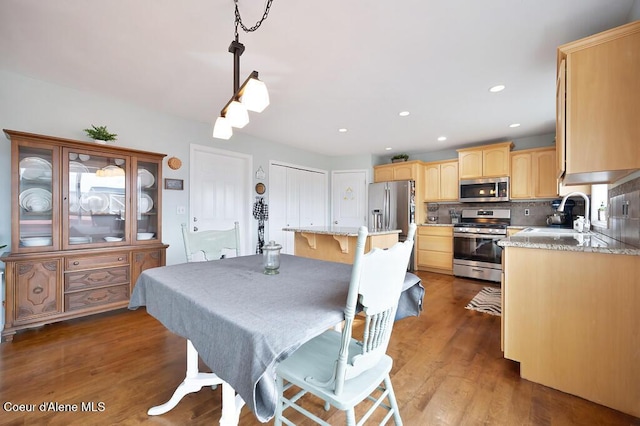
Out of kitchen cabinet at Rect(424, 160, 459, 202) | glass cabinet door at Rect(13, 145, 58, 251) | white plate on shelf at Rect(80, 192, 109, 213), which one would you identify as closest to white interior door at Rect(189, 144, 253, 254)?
white plate on shelf at Rect(80, 192, 109, 213)

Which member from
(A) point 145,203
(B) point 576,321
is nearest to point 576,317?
(B) point 576,321

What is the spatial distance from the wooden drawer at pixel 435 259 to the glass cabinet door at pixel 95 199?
4559mm

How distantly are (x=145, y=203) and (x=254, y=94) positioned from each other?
238 centimetres

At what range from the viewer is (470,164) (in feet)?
15.0

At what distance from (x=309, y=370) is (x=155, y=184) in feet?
9.62

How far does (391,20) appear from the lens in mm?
1727

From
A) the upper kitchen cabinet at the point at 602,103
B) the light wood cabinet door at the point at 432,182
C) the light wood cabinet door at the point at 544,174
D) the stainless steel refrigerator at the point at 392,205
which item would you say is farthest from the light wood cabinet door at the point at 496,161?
the upper kitchen cabinet at the point at 602,103

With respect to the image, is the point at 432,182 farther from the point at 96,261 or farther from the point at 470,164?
the point at 96,261

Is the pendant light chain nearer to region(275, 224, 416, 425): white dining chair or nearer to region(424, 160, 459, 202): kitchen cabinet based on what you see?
region(275, 224, 416, 425): white dining chair

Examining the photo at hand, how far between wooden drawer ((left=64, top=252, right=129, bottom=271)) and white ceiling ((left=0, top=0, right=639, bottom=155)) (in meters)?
1.69

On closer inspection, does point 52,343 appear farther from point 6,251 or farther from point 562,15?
point 562,15

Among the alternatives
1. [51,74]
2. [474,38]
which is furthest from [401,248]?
[51,74]

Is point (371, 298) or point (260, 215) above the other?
point (260, 215)

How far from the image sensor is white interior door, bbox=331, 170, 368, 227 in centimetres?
561
